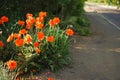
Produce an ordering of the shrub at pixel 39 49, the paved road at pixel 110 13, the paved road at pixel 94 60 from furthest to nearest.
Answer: the paved road at pixel 110 13, the paved road at pixel 94 60, the shrub at pixel 39 49

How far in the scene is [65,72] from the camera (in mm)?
7934

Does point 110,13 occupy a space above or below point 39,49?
below

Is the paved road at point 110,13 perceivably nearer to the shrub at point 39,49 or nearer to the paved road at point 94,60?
the paved road at point 94,60

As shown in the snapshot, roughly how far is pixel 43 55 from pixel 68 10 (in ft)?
25.8

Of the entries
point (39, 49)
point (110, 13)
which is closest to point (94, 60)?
point (39, 49)

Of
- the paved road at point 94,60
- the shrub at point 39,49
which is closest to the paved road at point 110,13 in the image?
the paved road at point 94,60

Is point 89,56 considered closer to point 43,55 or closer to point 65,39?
point 65,39

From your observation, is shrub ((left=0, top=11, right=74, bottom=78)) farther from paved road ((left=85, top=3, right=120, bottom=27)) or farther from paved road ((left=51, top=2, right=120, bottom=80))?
paved road ((left=85, top=3, right=120, bottom=27))

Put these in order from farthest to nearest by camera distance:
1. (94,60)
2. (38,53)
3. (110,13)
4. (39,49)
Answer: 1. (110,13)
2. (94,60)
3. (39,49)
4. (38,53)

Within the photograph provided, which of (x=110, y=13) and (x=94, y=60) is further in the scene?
(x=110, y=13)

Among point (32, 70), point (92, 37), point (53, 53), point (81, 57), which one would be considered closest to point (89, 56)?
point (81, 57)

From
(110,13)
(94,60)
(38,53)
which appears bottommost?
(110,13)

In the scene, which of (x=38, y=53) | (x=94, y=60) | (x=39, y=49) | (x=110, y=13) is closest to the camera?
(x=38, y=53)

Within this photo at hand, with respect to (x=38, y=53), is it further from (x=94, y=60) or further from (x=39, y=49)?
(x=94, y=60)
